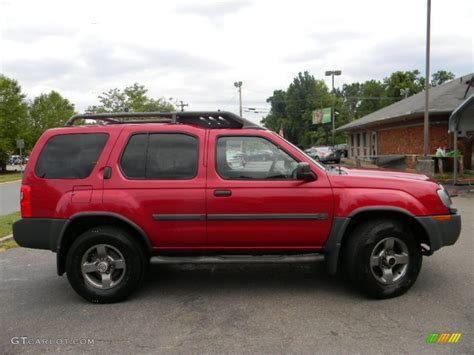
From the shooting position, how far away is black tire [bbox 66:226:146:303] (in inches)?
172

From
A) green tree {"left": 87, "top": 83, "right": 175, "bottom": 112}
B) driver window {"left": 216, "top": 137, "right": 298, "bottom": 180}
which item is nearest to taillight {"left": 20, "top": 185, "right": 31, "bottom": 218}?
driver window {"left": 216, "top": 137, "right": 298, "bottom": 180}

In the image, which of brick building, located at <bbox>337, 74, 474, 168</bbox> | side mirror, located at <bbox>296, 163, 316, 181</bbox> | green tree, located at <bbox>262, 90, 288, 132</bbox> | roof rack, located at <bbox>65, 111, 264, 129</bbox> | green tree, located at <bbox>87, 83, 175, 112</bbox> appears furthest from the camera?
green tree, located at <bbox>262, 90, 288, 132</bbox>

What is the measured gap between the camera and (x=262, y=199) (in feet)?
14.2

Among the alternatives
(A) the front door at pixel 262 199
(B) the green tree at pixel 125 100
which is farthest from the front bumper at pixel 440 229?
(B) the green tree at pixel 125 100

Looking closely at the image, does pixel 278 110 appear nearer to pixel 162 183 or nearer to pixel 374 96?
pixel 374 96

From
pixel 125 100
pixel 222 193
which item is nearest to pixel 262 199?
pixel 222 193

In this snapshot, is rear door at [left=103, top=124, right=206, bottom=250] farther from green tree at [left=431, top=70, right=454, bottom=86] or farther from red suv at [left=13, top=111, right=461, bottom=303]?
green tree at [left=431, top=70, right=454, bottom=86]

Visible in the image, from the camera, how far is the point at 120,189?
436 cm

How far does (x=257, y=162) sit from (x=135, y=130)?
138 centimetres

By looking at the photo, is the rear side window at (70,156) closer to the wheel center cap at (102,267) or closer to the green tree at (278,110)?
the wheel center cap at (102,267)

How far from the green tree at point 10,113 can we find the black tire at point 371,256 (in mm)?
41936

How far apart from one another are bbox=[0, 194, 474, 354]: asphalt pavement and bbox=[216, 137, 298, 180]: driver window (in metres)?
1.33

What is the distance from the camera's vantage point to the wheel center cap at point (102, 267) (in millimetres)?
4418

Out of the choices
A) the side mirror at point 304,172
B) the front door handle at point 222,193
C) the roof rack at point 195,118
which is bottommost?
the front door handle at point 222,193
